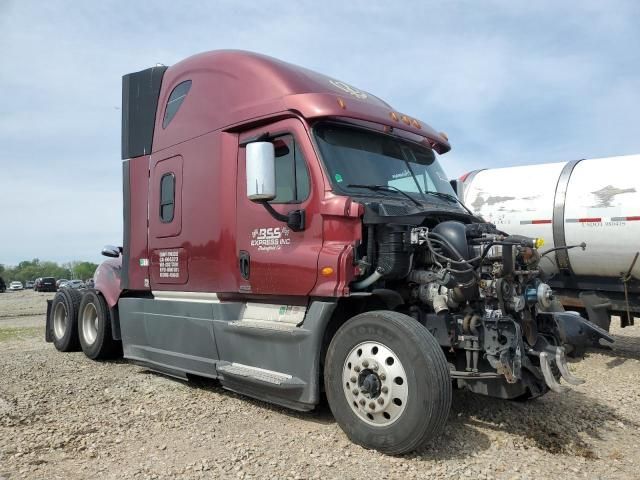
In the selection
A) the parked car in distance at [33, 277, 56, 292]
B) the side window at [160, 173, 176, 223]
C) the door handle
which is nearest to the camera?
the door handle

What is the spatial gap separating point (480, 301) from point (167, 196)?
12.3 feet

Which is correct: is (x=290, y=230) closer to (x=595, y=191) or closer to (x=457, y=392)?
(x=457, y=392)

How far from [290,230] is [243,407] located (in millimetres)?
1837

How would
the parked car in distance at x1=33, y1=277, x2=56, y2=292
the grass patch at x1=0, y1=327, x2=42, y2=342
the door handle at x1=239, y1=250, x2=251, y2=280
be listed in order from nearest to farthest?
the door handle at x1=239, y1=250, x2=251, y2=280, the grass patch at x1=0, y1=327, x2=42, y2=342, the parked car in distance at x1=33, y1=277, x2=56, y2=292

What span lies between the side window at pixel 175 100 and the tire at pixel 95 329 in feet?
9.32

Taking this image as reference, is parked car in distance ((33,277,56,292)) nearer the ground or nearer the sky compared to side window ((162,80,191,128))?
nearer the ground

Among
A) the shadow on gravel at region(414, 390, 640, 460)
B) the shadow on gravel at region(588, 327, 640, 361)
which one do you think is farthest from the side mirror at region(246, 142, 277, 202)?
the shadow on gravel at region(588, 327, 640, 361)

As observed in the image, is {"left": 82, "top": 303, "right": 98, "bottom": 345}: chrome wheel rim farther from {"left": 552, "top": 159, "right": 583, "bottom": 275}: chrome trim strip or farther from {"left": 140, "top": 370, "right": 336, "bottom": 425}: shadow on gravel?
{"left": 552, "top": 159, "right": 583, "bottom": 275}: chrome trim strip

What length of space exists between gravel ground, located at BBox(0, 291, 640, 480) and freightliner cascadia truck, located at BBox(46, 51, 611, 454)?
0.25 meters

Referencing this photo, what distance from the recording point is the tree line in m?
134

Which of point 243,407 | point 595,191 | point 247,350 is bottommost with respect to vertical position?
point 243,407

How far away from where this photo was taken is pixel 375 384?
3998mm

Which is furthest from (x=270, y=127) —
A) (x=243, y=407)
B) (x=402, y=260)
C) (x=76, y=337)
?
(x=76, y=337)

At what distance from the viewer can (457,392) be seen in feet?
18.6
